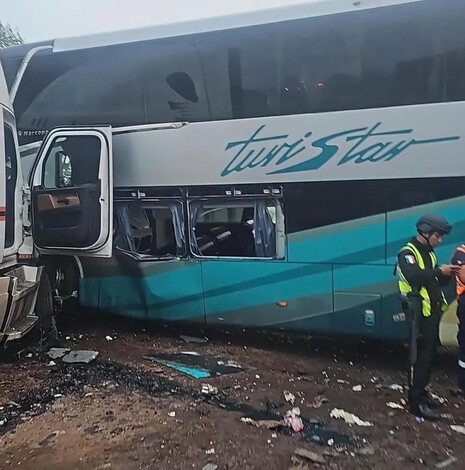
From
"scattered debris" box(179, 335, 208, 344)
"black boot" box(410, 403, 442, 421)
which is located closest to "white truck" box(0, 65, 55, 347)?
"scattered debris" box(179, 335, 208, 344)

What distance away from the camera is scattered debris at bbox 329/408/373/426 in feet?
16.0

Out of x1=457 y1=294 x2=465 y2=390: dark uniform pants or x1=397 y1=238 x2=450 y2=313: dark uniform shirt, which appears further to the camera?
x1=397 y1=238 x2=450 y2=313: dark uniform shirt

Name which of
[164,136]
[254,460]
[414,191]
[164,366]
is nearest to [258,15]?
[164,136]

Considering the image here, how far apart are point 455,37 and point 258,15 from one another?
205 centimetres

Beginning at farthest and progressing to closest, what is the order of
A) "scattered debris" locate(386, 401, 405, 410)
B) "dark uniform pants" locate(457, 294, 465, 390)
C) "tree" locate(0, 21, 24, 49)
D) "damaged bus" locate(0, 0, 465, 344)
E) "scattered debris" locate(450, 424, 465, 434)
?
"tree" locate(0, 21, 24, 49), "damaged bus" locate(0, 0, 465, 344), "scattered debris" locate(386, 401, 405, 410), "scattered debris" locate(450, 424, 465, 434), "dark uniform pants" locate(457, 294, 465, 390)

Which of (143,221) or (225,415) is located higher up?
(143,221)

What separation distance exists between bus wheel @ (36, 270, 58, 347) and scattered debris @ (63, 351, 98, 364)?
564 millimetres

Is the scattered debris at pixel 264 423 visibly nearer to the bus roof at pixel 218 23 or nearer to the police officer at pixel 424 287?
the police officer at pixel 424 287

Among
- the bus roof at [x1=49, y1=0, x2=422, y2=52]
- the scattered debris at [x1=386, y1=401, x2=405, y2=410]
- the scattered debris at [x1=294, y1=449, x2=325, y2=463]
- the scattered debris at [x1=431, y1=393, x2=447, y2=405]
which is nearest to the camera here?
the scattered debris at [x1=294, y1=449, x2=325, y2=463]

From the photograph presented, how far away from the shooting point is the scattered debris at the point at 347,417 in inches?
192

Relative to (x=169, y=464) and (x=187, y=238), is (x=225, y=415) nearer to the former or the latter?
(x=169, y=464)

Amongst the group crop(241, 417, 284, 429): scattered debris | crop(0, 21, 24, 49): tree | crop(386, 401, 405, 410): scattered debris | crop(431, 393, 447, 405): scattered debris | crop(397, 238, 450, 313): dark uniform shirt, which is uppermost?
crop(0, 21, 24, 49): tree

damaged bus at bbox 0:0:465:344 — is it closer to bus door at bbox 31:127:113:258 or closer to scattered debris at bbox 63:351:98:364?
bus door at bbox 31:127:113:258

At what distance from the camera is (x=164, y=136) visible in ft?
22.7
